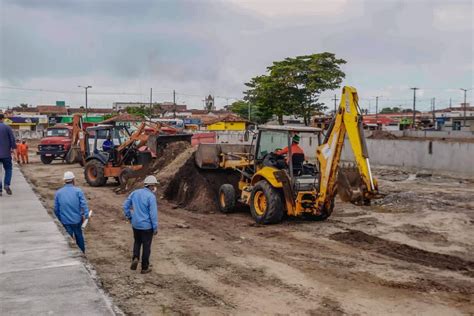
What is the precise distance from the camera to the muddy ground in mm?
6961

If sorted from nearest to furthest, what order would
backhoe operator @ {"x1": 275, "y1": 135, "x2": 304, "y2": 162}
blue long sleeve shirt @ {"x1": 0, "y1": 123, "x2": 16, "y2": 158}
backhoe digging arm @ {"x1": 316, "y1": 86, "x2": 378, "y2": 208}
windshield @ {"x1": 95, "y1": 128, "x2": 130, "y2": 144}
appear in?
1. backhoe digging arm @ {"x1": 316, "y1": 86, "x2": 378, "y2": 208}
2. blue long sleeve shirt @ {"x1": 0, "y1": 123, "x2": 16, "y2": 158}
3. backhoe operator @ {"x1": 275, "y1": 135, "x2": 304, "y2": 162}
4. windshield @ {"x1": 95, "y1": 128, "x2": 130, "y2": 144}

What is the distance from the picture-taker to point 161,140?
19531 millimetres

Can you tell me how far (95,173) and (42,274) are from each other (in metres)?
14.8

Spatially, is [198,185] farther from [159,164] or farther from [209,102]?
[209,102]

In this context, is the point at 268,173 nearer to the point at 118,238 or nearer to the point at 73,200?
the point at 118,238

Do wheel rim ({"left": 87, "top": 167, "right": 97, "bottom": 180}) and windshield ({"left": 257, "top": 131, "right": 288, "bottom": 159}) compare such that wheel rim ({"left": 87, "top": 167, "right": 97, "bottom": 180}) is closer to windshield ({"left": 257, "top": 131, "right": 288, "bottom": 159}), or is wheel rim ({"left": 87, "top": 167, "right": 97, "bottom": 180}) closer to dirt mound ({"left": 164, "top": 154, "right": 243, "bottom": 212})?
dirt mound ({"left": 164, "top": 154, "right": 243, "bottom": 212})

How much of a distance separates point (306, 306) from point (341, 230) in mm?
5230

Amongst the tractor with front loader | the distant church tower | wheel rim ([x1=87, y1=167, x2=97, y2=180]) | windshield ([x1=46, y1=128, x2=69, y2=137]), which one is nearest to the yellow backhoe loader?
the tractor with front loader

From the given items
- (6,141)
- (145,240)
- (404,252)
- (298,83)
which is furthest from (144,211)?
(298,83)

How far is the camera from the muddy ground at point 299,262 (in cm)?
696

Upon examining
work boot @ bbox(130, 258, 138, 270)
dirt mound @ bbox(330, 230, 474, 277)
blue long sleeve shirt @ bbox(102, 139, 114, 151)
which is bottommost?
dirt mound @ bbox(330, 230, 474, 277)

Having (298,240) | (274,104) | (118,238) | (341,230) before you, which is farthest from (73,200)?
(274,104)

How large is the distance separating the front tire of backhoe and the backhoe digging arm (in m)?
0.92

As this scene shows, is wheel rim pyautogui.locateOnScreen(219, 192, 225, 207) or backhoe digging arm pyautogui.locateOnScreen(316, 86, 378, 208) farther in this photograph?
wheel rim pyautogui.locateOnScreen(219, 192, 225, 207)
